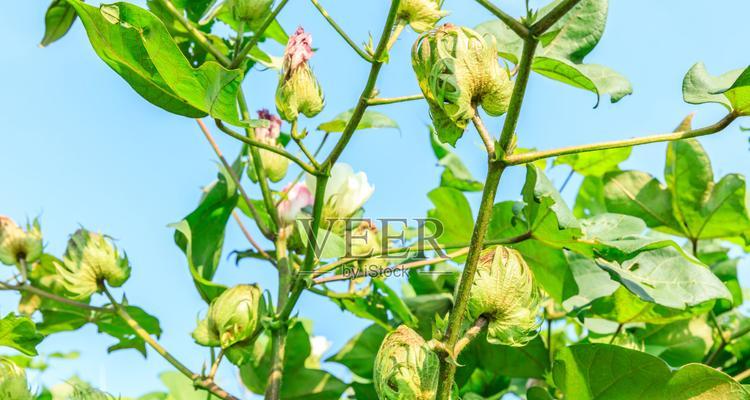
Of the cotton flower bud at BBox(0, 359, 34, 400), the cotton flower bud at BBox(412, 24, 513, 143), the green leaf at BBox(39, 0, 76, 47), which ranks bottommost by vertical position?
the cotton flower bud at BBox(0, 359, 34, 400)

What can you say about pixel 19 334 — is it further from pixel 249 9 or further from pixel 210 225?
pixel 249 9

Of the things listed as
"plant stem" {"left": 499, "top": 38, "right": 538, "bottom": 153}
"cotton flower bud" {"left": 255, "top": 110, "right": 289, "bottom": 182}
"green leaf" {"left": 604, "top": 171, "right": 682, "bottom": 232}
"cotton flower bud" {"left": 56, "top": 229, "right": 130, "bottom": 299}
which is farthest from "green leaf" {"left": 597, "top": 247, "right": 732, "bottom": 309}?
"cotton flower bud" {"left": 56, "top": 229, "right": 130, "bottom": 299}

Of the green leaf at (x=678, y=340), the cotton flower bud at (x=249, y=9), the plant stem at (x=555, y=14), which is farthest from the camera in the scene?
the green leaf at (x=678, y=340)

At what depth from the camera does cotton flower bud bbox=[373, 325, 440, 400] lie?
2.43 ft

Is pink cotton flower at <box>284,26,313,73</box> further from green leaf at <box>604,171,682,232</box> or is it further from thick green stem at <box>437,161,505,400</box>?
green leaf at <box>604,171,682,232</box>

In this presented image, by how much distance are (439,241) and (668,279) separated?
378mm

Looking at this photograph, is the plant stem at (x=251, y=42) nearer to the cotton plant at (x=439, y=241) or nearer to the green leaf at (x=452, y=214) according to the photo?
the cotton plant at (x=439, y=241)

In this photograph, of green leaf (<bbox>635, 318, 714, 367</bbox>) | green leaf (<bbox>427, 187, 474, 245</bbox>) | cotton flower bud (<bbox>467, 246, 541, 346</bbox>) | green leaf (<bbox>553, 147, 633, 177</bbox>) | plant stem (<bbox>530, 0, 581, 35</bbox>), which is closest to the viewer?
plant stem (<bbox>530, 0, 581, 35</bbox>)

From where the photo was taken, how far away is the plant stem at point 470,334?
2.46 feet

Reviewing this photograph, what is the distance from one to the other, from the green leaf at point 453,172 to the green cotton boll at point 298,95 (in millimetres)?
493

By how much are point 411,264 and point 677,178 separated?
557 mm

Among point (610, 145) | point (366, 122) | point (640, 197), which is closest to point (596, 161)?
point (640, 197)

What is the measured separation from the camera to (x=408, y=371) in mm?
744

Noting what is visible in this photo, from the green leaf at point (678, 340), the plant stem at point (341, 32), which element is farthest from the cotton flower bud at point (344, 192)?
the green leaf at point (678, 340)
